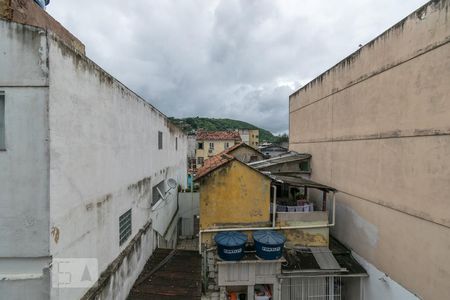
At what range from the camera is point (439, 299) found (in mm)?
6324

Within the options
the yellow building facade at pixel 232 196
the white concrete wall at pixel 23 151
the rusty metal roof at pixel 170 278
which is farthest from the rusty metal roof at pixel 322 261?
the white concrete wall at pixel 23 151

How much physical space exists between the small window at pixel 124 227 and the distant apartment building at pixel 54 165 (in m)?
0.45

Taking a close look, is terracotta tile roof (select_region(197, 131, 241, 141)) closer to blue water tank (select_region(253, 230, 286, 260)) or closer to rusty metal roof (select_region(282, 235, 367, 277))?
rusty metal roof (select_region(282, 235, 367, 277))

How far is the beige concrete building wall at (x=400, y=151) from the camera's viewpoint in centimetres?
643

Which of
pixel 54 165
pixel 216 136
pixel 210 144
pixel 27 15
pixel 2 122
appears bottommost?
pixel 54 165

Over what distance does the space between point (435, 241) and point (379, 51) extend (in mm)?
5919

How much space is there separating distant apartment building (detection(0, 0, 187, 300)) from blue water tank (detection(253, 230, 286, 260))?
4.27 m

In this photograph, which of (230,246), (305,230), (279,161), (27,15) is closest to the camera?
(27,15)

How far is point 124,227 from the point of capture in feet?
25.1

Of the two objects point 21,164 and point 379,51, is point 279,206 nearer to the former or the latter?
point 379,51

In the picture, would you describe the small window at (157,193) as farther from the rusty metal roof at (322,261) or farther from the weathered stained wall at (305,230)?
the rusty metal roof at (322,261)

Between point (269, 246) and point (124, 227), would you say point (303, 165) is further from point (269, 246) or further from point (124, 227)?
point (124, 227)

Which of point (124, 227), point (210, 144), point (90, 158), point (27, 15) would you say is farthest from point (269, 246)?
point (210, 144)

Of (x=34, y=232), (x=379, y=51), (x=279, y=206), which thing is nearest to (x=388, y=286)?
(x=279, y=206)
